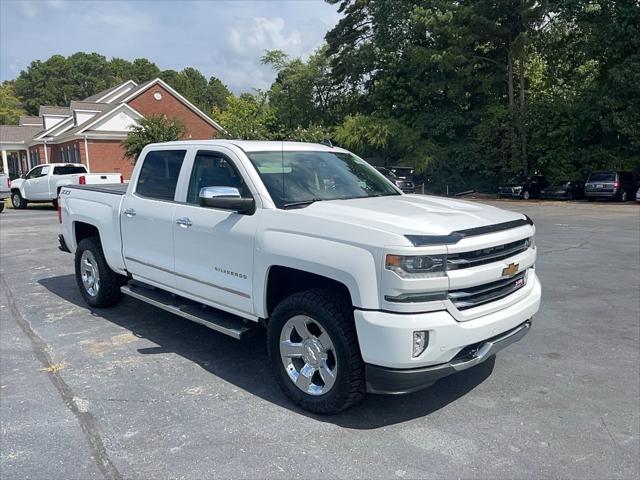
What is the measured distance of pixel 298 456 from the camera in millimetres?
3260

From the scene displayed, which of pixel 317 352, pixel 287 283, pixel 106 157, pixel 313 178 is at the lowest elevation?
pixel 317 352

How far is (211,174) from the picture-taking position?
15.7 ft

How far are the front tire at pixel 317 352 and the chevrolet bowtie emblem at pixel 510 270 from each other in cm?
109

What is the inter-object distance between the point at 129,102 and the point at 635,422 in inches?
1586

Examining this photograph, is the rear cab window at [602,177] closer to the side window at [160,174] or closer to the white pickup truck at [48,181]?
the white pickup truck at [48,181]

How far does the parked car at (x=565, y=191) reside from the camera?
29933 millimetres

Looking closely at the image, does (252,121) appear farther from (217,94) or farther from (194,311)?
(217,94)

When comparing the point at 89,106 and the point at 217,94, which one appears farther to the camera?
the point at 217,94

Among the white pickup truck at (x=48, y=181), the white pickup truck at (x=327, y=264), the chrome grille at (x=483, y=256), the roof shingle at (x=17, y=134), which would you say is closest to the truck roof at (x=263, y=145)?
the white pickup truck at (x=327, y=264)

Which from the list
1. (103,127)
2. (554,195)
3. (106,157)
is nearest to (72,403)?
(554,195)

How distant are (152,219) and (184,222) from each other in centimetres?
60

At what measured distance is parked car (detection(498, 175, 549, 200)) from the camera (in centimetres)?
3130

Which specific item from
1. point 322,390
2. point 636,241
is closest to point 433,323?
point 322,390

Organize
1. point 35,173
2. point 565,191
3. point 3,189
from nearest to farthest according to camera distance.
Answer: point 3,189, point 35,173, point 565,191
